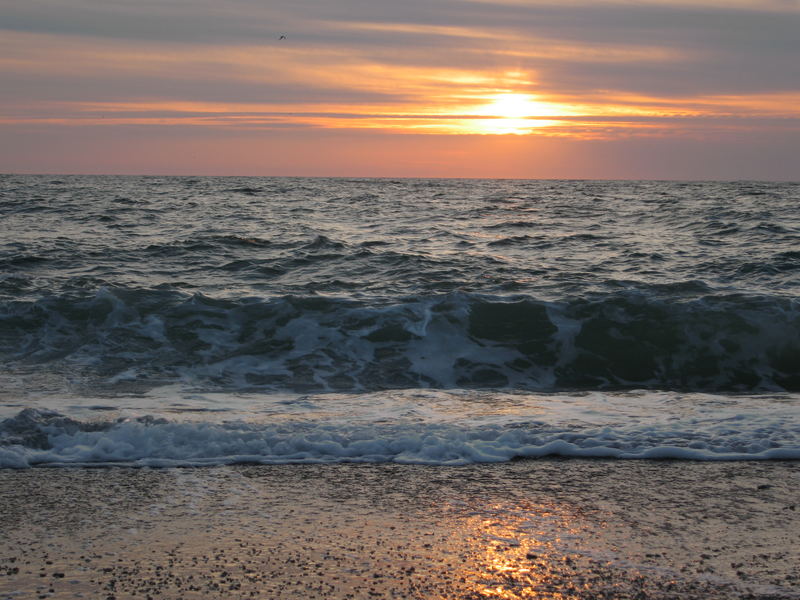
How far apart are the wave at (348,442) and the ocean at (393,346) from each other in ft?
0.06

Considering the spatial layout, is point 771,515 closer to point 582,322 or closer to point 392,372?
point 392,372

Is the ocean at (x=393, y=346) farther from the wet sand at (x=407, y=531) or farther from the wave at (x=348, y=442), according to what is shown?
the wet sand at (x=407, y=531)

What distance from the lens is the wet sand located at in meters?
3.06

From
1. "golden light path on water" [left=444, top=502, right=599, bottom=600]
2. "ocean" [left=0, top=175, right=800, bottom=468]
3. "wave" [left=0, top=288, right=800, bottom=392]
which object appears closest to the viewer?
"golden light path on water" [left=444, top=502, right=599, bottom=600]

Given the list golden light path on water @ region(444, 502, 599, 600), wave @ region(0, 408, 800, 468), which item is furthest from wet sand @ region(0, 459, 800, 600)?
wave @ region(0, 408, 800, 468)

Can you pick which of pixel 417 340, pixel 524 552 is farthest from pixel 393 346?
pixel 524 552

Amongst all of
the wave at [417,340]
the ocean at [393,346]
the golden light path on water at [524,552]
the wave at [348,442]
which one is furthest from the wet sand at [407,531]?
the wave at [417,340]

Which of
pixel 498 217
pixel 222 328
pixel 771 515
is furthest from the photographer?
pixel 498 217

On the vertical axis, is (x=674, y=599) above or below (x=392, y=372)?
above

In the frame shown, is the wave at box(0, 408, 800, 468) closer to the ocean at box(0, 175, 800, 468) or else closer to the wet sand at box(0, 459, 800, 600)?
the ocean at box(0, 175, 800, 468)

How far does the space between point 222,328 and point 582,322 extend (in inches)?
176

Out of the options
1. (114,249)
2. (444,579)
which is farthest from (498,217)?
(444,579)

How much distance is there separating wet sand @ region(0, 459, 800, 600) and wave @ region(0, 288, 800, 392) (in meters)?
3.05

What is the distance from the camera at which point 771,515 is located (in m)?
3.84
